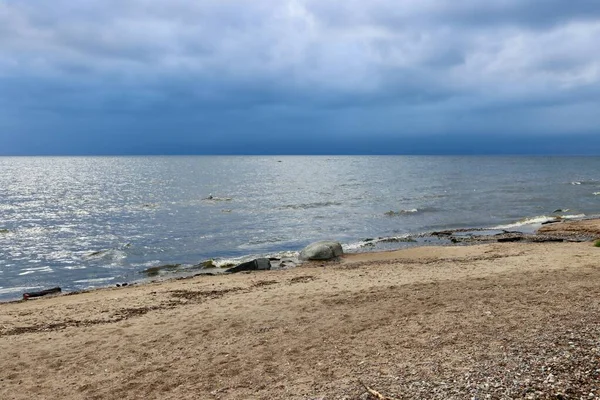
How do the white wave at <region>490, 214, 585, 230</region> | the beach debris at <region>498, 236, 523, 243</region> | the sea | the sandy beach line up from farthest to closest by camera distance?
1. the white wave at <region>490, 214, 585, 230</region>
2. the beach debris at <region>498, 236, 523, 243</region>
3. the sea
4. the sandy beach

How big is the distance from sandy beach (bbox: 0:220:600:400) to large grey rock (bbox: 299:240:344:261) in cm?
595

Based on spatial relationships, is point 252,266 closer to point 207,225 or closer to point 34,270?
point 34,270

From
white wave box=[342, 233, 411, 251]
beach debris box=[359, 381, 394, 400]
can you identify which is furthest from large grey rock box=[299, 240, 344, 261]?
beach debris box=[359, 381, 394, 400]

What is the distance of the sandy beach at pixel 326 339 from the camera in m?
6.69

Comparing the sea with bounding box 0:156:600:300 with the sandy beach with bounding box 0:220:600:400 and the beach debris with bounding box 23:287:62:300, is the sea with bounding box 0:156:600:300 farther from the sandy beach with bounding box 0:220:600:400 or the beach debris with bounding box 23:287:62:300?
the sandy beach with bounding box 0:220:600:400

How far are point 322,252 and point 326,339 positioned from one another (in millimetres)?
12100

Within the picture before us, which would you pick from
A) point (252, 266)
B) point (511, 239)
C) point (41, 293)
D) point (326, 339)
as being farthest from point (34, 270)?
point (511, 239)

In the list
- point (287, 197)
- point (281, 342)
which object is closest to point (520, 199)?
point (287, 197)

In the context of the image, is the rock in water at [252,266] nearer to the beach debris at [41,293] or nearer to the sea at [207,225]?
the sea at [207,225]

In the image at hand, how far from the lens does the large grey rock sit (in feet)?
68.5

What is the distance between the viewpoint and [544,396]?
5.75 meters

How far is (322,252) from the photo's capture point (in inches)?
824

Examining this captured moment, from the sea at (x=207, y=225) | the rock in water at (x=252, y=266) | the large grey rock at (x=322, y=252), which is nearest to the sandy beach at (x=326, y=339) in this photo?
the rock in water at (x=252, y=266)

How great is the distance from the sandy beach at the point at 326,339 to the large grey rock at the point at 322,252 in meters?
5.95
